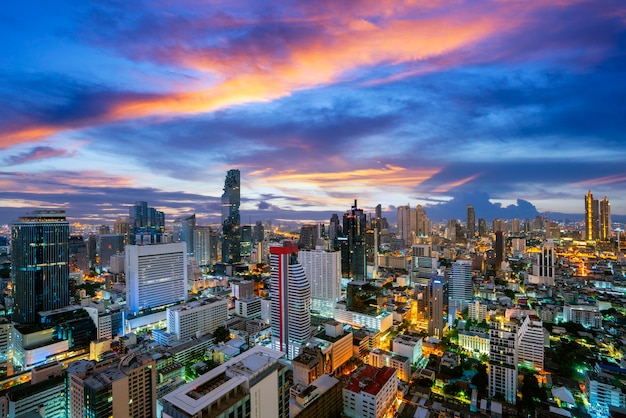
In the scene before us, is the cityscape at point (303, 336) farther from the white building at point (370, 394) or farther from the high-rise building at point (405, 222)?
the high-rise building at point (405, 222)

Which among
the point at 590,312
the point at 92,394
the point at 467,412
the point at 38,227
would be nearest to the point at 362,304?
the point at 467,412

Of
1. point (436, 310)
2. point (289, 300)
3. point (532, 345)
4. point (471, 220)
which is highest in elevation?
point (471, 220)

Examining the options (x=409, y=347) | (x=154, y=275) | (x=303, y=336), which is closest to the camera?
(x=409, y=347)

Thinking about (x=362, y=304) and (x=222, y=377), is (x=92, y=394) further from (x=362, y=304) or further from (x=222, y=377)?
(x=362, y=304)

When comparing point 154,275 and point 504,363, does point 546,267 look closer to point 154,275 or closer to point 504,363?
point 504,363

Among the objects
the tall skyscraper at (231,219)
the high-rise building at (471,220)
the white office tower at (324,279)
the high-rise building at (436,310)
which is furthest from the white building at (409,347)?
the high-rise building at (471,220)

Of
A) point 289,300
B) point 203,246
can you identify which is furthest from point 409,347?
point 203,246

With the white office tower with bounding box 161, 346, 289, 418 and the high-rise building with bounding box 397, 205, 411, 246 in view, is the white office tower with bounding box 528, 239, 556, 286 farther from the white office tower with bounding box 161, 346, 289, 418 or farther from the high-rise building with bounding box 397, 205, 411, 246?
the white office tower with bounding box 161, 346, 289, 418
